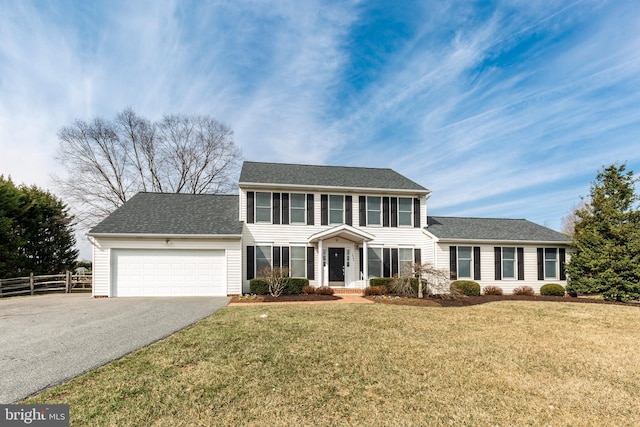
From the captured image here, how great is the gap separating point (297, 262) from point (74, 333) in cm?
961

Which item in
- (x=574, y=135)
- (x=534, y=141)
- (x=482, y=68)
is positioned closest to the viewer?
(x=482, y=68)

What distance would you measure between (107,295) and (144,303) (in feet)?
10.4

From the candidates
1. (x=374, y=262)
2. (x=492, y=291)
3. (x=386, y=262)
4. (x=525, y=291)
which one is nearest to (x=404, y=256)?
(x=386, y=262)

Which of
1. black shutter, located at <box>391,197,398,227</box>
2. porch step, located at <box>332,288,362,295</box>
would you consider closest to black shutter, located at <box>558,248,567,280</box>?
black shutter, located at <box>391,197,398,227</box>

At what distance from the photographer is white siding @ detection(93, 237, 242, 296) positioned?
13.5m

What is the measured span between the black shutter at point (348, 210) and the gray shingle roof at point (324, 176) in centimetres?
77

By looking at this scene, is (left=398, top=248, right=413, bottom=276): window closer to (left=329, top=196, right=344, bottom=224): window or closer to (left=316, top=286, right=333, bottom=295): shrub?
(left=329, top=196, right=344, bottom=224): window

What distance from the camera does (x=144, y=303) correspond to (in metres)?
11.6

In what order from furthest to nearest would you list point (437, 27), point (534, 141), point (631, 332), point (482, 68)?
1. point (534, 141)
2. point (482, 68)
3. point (437, 27)
4. point (631, 332)

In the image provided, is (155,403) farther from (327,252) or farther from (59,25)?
(327,252)

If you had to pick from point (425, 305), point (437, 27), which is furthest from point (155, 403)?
point (437, 27)

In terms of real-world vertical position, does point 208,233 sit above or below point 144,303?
above

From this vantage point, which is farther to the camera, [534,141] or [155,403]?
[534,141]

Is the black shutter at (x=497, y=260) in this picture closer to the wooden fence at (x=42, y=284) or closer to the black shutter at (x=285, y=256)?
the black shutter at (x=285, y=256)
